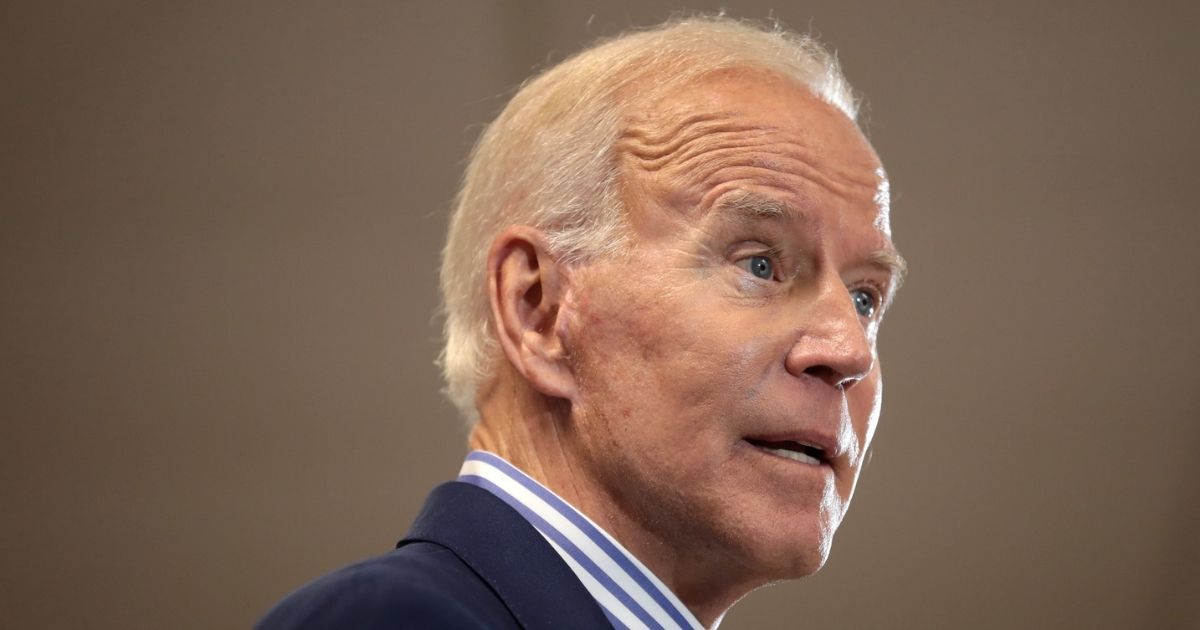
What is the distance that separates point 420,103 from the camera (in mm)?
2443

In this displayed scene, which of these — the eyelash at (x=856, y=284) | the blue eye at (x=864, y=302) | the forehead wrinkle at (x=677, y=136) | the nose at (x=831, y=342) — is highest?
the forehead wrinkle at (x=677, y=136)

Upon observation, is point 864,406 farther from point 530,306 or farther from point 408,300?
point 408,300

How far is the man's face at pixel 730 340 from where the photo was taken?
4.44 feet

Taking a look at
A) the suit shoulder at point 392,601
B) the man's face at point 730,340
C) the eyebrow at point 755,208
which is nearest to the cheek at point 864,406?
the man's face at point 730,340

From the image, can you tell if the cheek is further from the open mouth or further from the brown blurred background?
the brown blurred background

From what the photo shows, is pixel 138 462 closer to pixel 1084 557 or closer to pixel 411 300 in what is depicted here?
pixel 411 300

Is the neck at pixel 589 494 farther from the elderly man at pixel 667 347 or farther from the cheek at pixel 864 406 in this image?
the cheek at pixel 864 406

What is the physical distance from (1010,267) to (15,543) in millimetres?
1929

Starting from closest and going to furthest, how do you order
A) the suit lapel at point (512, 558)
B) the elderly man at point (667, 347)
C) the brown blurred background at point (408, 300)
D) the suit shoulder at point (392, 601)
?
the suit shoulder at point (392, 601), the suit lapel at point (512, 558), the elderly man at point (667, 347), the brown blurred background at point (408, 300)

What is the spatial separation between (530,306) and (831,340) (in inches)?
13.6

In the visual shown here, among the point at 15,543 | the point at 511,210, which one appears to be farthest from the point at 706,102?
the point at 15,543

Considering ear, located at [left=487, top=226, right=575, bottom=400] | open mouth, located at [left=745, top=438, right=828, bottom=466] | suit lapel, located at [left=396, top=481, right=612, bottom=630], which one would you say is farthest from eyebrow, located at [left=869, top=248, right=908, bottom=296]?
suit lapel, located at [left=396, top=481, right=612, bottom=630]

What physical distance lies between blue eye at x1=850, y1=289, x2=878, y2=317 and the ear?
0.36 meters

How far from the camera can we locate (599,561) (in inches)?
54.0
